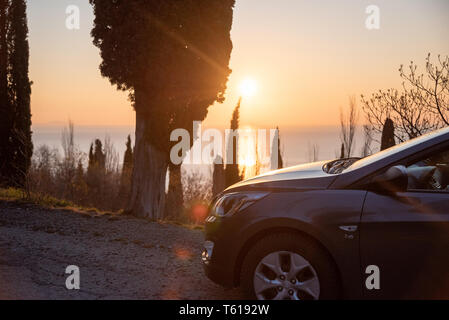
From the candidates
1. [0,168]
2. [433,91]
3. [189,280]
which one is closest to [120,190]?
[0,168]

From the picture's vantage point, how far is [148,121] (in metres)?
13.7

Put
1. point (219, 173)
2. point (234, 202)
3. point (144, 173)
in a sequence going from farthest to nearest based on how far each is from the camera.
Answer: point (219, 173)
point (144, 173)
point (234, 202)

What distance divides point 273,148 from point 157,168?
22.1 meters

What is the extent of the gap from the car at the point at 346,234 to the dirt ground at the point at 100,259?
101 centimetres

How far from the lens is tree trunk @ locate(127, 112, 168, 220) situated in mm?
13727

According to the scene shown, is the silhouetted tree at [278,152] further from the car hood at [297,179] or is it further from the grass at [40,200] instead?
the car hood at [297,179]

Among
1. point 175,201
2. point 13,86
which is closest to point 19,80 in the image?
point 13,86

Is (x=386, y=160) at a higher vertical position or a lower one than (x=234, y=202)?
higher

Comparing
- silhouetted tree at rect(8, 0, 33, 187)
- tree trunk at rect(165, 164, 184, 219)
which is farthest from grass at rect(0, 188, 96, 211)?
tree trunk at rect(165, 164, 184, 219)

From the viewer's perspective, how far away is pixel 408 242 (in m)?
3.59

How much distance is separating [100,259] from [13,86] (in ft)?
60.0

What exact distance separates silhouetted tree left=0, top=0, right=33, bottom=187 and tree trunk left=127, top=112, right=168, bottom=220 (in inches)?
389

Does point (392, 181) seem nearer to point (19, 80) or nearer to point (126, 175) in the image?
point (19, 80)

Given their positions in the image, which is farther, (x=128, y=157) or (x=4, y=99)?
(x=128, y=157)
